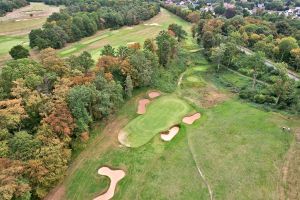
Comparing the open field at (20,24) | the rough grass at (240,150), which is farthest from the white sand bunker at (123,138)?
the open field at (20,24)

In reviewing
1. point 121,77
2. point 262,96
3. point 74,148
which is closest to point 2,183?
point 74,148

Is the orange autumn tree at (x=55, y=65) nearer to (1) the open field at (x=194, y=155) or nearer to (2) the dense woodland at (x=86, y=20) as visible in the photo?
(1) the open field at (x=194, y=155)

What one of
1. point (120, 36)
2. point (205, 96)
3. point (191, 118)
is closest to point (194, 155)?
point (191, 118)

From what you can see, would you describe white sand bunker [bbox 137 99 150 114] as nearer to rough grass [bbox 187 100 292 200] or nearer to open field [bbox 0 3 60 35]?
rough grass [bbox 187 100 292 200]

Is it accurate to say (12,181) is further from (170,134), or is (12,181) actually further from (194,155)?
(170,134)

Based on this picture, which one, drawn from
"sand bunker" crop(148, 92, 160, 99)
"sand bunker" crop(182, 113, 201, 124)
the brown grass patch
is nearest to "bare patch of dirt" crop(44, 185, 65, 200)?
"sand bunker" crop(182, 113, 201, 124)

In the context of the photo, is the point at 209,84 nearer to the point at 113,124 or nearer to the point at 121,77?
the point at 121,77
